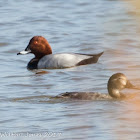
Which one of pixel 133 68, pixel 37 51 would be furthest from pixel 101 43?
pixel 133 68

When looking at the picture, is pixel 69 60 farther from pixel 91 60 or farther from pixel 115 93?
pixel 115 93

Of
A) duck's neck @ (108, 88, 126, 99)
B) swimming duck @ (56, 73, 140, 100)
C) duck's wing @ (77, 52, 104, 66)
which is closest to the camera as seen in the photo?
swimming duck @ (56, 73, 140, 100)

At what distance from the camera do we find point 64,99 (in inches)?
356

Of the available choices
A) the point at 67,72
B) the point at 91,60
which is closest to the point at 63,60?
the point at 91,60

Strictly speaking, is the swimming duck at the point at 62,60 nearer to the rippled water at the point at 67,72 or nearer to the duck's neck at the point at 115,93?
the rippled water at the point at 67,72

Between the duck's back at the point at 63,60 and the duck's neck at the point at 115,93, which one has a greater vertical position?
the duck's neck at the point at 115,93

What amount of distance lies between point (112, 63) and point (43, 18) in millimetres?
5973

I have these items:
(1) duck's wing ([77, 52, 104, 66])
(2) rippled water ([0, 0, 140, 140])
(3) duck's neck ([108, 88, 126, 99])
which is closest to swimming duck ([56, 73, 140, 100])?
(3) duck's neck ([108, 88, 126, 99])

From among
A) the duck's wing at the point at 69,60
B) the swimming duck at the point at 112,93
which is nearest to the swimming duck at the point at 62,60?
the duck's wing at the point at 69,60

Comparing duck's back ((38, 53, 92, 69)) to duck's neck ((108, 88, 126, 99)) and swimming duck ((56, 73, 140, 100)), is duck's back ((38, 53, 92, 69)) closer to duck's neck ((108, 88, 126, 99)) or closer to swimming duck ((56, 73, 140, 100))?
swimming duck ((56, 73, 140, 100))

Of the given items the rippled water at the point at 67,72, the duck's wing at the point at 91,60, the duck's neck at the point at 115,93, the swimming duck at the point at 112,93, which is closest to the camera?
the rippled water at the point at 67,72

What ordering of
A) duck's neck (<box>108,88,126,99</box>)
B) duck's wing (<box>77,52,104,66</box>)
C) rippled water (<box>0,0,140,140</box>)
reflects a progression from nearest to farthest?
rippled water (<box>0,0,140,140</box>) < duck's neck (<box>108,88,126,99</box>) < duck's wing (<box>77,52,104,66</box>)

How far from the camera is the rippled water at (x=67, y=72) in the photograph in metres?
7.16

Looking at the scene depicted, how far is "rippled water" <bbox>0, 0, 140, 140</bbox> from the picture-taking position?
7.16 m
